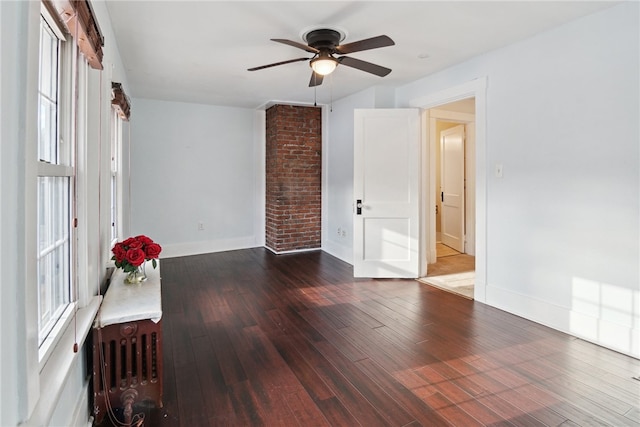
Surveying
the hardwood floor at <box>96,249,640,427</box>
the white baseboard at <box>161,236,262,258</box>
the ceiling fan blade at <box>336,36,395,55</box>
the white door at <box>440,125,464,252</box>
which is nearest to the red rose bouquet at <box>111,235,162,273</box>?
the hardwood floor at <box>96,249,640,427</box>

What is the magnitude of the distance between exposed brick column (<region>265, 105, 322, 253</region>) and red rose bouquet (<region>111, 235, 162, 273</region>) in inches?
146

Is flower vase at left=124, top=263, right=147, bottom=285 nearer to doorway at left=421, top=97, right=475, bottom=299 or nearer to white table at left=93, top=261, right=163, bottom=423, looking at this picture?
white table at left=93, top=261, right=163, bottom=423

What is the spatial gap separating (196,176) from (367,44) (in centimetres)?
412

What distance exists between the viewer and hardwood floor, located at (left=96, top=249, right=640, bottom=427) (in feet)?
6.28

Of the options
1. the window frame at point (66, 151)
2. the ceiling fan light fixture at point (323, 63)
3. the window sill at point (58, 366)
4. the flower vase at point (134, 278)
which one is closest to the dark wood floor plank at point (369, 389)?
the flower vase at point (134, 278)

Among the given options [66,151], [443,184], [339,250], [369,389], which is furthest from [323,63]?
[443,184]

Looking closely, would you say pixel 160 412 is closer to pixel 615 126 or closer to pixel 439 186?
pixel 615 126

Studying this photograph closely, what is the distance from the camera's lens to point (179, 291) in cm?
401

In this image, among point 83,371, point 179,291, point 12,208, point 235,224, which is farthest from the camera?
point 235,224

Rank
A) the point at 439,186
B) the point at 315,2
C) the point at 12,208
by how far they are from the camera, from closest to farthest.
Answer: the point at 12,208 < the point at 315,2 < the point at 439,186

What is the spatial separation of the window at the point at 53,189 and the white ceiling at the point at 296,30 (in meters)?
1.22

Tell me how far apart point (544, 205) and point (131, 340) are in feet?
10.7

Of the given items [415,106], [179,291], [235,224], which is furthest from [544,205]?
[235,224]

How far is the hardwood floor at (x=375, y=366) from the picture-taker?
1.91m
